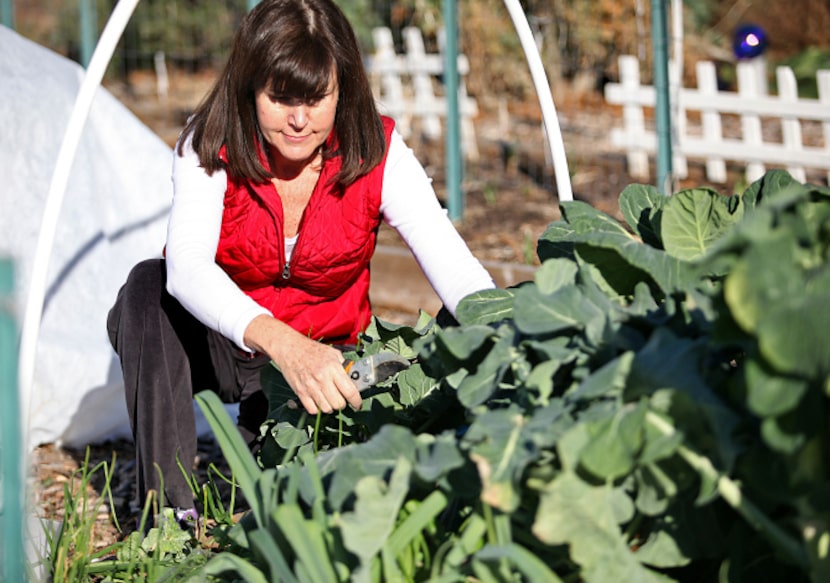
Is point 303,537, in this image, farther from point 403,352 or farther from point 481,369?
point 403,352

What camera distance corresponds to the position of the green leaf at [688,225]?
171 cm

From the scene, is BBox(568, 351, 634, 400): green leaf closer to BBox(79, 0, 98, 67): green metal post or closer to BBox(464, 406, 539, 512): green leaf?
BBox(464, 406, 539, 512): green leaf

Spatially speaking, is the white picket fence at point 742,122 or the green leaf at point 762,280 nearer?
the green leaf at point 762,280

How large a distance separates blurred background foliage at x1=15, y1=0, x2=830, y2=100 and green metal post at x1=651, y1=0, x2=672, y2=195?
2114 millimetres

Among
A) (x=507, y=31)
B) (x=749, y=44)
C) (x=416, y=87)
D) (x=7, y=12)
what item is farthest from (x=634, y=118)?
(x=7, y=12)

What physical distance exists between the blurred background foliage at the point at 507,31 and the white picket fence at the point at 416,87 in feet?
2.14

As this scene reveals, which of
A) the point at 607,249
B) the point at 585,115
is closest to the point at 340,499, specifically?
the point at 607,249

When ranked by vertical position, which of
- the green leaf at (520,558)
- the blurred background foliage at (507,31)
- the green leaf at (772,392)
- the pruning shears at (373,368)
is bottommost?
the green leaf at (520,558)

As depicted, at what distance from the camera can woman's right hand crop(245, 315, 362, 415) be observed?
70.6 inches

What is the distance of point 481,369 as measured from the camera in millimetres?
1546

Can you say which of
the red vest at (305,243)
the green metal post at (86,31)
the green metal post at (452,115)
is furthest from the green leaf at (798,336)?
the green metal post at (86,31)

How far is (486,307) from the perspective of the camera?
1.79 m

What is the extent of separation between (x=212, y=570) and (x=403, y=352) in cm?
61

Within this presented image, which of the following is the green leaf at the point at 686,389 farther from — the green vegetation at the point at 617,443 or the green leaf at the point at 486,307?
the green leaf at the point at 486,307
